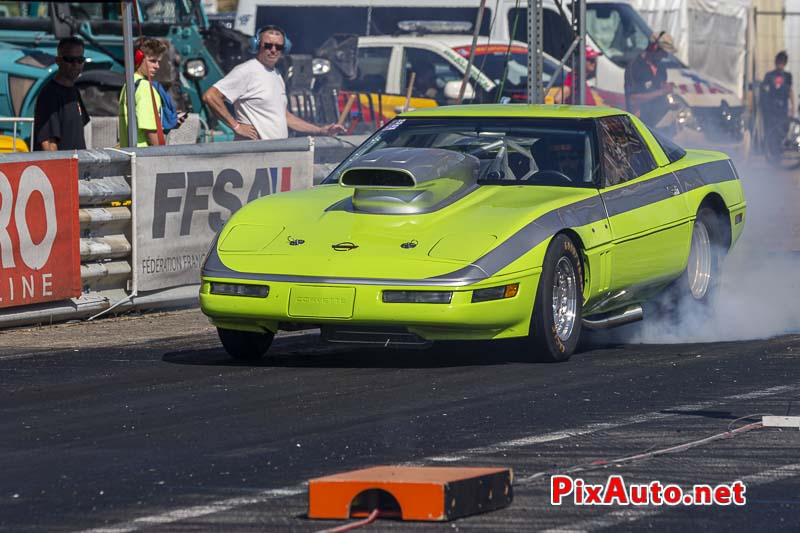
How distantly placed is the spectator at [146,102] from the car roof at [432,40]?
9.69 metres

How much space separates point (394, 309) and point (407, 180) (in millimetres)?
884

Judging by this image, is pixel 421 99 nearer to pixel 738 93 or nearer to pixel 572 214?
pixel 738 93

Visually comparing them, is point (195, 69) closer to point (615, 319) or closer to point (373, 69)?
point (373, 69)

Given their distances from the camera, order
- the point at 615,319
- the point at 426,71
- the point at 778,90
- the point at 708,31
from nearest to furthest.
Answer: the point at 615,319
the point at 426,71
the point at 778,90
the point at 708,31

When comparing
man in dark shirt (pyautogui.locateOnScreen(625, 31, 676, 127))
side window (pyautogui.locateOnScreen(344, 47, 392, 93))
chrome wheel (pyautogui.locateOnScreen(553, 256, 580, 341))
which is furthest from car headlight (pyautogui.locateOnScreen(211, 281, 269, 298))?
man in dark shirt (pyautogui.locateOnScreen(625, 31, 676, 127))

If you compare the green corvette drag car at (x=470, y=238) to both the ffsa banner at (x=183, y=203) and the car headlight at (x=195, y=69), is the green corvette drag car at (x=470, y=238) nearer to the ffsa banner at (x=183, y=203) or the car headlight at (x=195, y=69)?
the ffsa banner at (x=183, y=203)

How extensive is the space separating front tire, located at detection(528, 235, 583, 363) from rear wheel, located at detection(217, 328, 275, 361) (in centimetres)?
143

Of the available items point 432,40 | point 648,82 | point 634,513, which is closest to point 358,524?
point 634,513

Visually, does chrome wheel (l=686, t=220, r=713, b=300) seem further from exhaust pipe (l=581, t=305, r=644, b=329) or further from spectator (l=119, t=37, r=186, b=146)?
spectator (l=119, t=37, r=186, b=146)

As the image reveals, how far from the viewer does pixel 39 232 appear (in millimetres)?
10328

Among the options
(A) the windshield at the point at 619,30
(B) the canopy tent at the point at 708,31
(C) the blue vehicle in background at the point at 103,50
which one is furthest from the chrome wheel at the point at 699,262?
(B) the canopy tent at the point at 708,31

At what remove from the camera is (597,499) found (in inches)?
209

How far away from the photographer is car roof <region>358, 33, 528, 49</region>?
2216cm

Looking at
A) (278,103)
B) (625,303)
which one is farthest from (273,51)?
(625,303)
